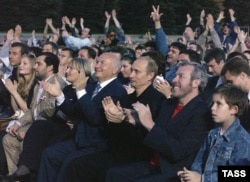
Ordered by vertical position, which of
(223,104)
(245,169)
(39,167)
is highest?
(223,104)

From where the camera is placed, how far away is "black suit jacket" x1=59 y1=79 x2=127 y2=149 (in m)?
6.49

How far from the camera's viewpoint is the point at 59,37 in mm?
16688

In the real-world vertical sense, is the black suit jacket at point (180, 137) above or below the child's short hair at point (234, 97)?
below

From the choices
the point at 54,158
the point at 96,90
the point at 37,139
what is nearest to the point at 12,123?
the point at 37,139

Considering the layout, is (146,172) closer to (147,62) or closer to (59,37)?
(147,62)

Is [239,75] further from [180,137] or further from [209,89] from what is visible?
[180,137]

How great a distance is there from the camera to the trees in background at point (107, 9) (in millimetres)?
31438

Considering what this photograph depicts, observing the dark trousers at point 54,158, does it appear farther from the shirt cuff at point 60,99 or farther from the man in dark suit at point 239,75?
the man in dark suit at point 239,75

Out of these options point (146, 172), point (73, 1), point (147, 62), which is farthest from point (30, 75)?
point (73, 1)

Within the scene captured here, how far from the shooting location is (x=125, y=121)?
617cm

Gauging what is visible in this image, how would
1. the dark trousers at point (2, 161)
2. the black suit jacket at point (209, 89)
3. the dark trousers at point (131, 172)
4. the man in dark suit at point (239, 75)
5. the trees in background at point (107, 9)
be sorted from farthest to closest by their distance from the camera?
the trees in background at point (107, 9)
the dark trousers at point (2, 161)
the black suit jacket at point (209, 89)
the man in dark suit at point (239, 75)
the dark trousers at point (131, 172)

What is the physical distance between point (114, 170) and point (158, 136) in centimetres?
84

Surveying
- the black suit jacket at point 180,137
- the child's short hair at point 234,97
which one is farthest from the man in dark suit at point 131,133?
the child's short hair at point 234,97

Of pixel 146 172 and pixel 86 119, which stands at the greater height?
pixel 86 119
